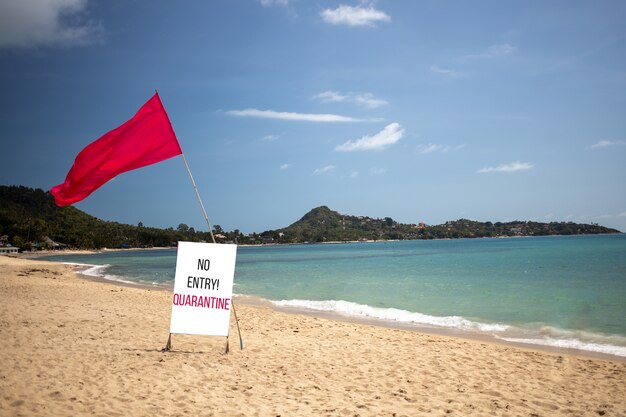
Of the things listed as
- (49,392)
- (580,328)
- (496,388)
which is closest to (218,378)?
(49,392)

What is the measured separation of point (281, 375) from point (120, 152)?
4804 millimetres

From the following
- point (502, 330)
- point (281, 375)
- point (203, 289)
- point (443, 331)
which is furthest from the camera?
point (502, 330)

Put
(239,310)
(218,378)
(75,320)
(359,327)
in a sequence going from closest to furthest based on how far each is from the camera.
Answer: (218,378), (75,320), (359,327), (239,310)

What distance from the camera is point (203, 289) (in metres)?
7.90

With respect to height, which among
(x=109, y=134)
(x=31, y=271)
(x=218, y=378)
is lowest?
(x=31, y=271)

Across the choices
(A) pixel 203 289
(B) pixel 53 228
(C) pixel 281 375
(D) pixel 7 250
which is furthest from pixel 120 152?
(B) pixel 53 228

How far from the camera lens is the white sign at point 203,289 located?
7.77m

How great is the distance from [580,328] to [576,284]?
14.6 meters

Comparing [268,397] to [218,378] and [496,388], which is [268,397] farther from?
[496,388]

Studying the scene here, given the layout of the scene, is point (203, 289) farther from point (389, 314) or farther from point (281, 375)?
point (389, 314)

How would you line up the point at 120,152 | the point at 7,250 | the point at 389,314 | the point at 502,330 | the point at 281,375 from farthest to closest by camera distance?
the point at 7,250 → the point at 389,314 → the point at 502,330 → the point at 120,152 → the point at 281,375

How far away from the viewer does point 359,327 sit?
12.9 m

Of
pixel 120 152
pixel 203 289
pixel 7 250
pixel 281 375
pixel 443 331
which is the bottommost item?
pixel 7 250

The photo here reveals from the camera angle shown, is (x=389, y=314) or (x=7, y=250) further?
(x=7, y=250)
